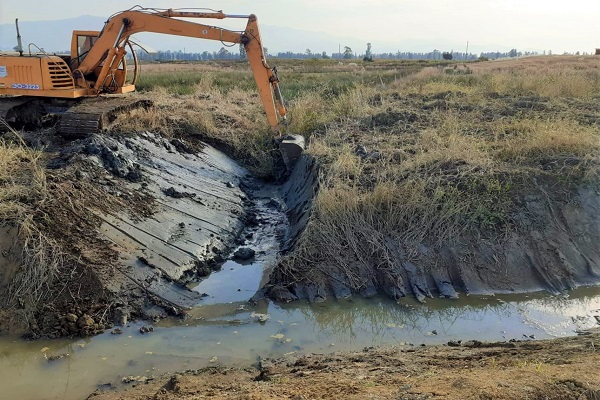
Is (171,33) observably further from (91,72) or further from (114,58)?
(91,72)

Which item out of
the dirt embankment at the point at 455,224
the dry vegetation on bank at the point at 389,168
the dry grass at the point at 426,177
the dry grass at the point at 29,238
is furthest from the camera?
the dry grass at the point at 426,177

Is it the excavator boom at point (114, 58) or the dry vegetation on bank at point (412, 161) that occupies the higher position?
the excavator boom at point (114, 58)

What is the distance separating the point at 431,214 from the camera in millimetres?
7781

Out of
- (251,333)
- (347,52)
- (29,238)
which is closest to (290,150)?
(251,333)

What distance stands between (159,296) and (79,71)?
23.8 feet

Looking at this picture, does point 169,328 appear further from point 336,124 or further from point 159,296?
point 336,124

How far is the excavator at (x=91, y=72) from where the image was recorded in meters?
10.9

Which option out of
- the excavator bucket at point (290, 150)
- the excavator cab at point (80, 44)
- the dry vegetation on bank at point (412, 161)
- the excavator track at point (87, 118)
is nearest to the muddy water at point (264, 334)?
the dry vegetation on bank at point (412, 161)

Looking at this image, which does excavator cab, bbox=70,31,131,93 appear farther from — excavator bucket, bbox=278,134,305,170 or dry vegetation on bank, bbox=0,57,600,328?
excavator bucket, bbox=278,134,305,170

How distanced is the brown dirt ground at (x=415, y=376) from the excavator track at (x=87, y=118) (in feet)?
22.7

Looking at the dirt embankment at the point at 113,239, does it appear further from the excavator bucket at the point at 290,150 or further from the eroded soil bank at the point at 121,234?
the excavator bucket at the point at 290,150

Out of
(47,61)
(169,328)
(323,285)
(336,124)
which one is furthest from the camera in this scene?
(336,124)

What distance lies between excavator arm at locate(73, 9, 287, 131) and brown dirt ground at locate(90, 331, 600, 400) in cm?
725

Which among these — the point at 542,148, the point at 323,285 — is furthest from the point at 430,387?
the point at 542,148
